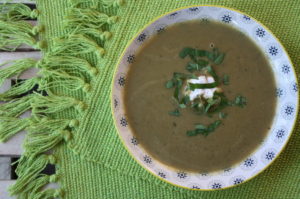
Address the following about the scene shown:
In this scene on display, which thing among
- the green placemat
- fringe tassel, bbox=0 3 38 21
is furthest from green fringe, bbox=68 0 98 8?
fringe tassel, bbox=0 3 38 21

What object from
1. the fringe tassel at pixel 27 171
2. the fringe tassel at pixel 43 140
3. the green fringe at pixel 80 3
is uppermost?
the green fringe at pixel 80 3

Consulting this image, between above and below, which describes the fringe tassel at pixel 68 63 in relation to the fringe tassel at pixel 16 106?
above

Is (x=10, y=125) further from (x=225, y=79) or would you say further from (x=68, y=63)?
(x=225, y=79)

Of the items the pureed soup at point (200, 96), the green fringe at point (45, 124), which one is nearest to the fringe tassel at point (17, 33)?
the green fringe at point (45, 124)

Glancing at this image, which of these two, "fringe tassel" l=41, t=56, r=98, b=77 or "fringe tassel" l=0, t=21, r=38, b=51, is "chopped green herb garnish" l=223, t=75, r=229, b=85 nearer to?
"fringe tassel" l=41, t=56, r=98, b=77

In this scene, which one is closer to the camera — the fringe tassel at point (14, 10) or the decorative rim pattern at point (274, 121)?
the decorative rim pattern at point (274, 121)

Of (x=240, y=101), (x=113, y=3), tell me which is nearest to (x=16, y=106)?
(x=113, y=3)

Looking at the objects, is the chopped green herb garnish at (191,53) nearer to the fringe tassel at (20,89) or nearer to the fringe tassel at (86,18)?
the fringe tassel at (86,18)
